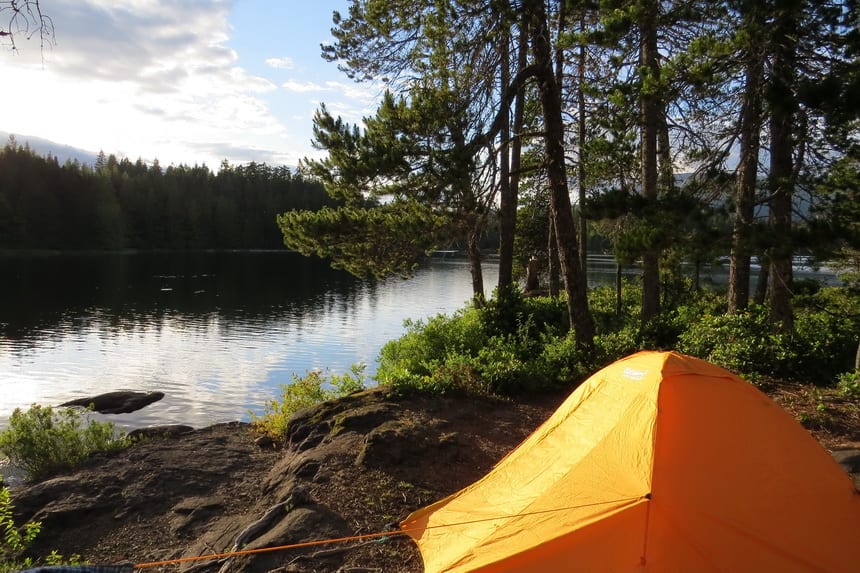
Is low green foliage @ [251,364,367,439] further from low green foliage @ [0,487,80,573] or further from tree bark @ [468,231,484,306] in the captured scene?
tree bark @ [468,231,484,306]

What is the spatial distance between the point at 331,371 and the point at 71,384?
7.32 metres

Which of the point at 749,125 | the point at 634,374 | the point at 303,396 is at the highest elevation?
the point at 749,125

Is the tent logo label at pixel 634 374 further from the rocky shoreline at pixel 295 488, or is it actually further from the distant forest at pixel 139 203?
the distant forest at pixel 139 203

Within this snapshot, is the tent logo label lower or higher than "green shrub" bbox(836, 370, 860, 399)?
higher

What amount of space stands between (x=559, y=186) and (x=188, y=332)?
19755mm

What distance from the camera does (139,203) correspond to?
79375 mm

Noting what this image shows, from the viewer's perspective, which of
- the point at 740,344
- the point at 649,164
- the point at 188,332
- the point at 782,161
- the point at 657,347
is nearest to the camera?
the point at 782,161

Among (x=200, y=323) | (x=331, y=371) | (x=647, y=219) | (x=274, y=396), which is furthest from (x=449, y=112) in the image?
(x=200, y=323)

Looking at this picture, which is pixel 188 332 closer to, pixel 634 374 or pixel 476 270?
pixel 476 270

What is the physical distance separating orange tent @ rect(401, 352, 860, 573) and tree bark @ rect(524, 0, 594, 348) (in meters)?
5.01

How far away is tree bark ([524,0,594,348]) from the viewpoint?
29.9ft

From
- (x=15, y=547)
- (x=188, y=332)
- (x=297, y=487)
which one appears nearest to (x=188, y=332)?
(x=188, y=332)

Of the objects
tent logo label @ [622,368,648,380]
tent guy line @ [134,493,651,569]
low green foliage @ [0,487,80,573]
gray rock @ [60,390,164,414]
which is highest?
tent logo label @ [622,368,648,380]

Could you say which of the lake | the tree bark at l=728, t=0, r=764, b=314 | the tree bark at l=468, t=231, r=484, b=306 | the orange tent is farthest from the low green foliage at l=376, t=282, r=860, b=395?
the orange tent
